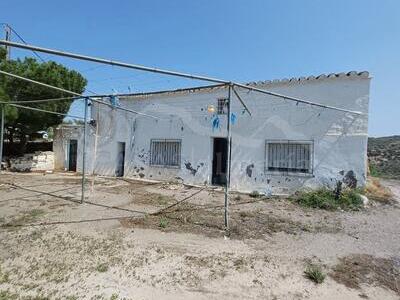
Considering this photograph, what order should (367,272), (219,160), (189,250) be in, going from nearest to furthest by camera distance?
1. (367,272)
2. (189,250)
3. (219,160)

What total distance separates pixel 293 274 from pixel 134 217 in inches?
162

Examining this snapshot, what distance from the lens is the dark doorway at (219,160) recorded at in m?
13.8

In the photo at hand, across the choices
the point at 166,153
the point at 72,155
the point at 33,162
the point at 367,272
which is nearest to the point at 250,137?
the point at 166,153

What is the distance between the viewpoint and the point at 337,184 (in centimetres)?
988

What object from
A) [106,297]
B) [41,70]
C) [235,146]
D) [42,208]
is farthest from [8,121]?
[106,297]

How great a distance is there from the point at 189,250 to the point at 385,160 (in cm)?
2395

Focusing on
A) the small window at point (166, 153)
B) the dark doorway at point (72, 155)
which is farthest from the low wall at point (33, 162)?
the small window at point (166, 153)

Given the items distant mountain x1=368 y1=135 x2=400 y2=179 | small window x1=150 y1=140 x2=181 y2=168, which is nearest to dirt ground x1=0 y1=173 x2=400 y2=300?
small window x1=150 y1=140 x2=181 y2=168

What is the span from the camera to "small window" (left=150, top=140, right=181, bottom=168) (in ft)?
46.8

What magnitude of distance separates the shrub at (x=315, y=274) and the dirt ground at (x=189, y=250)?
78 mm

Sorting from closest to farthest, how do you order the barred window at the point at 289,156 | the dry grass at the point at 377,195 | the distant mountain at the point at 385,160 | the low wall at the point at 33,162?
the dry grass at the point at 377,195 → the barred window at the point at 289,156 → the low wall at the point at 33,162 → the distant mountain at the point at 385,160

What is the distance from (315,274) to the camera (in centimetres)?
445

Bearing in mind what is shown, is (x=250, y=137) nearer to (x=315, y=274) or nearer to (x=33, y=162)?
(x=315, y=274)

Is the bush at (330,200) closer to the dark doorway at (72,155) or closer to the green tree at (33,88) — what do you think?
the green tree at (33,88)
